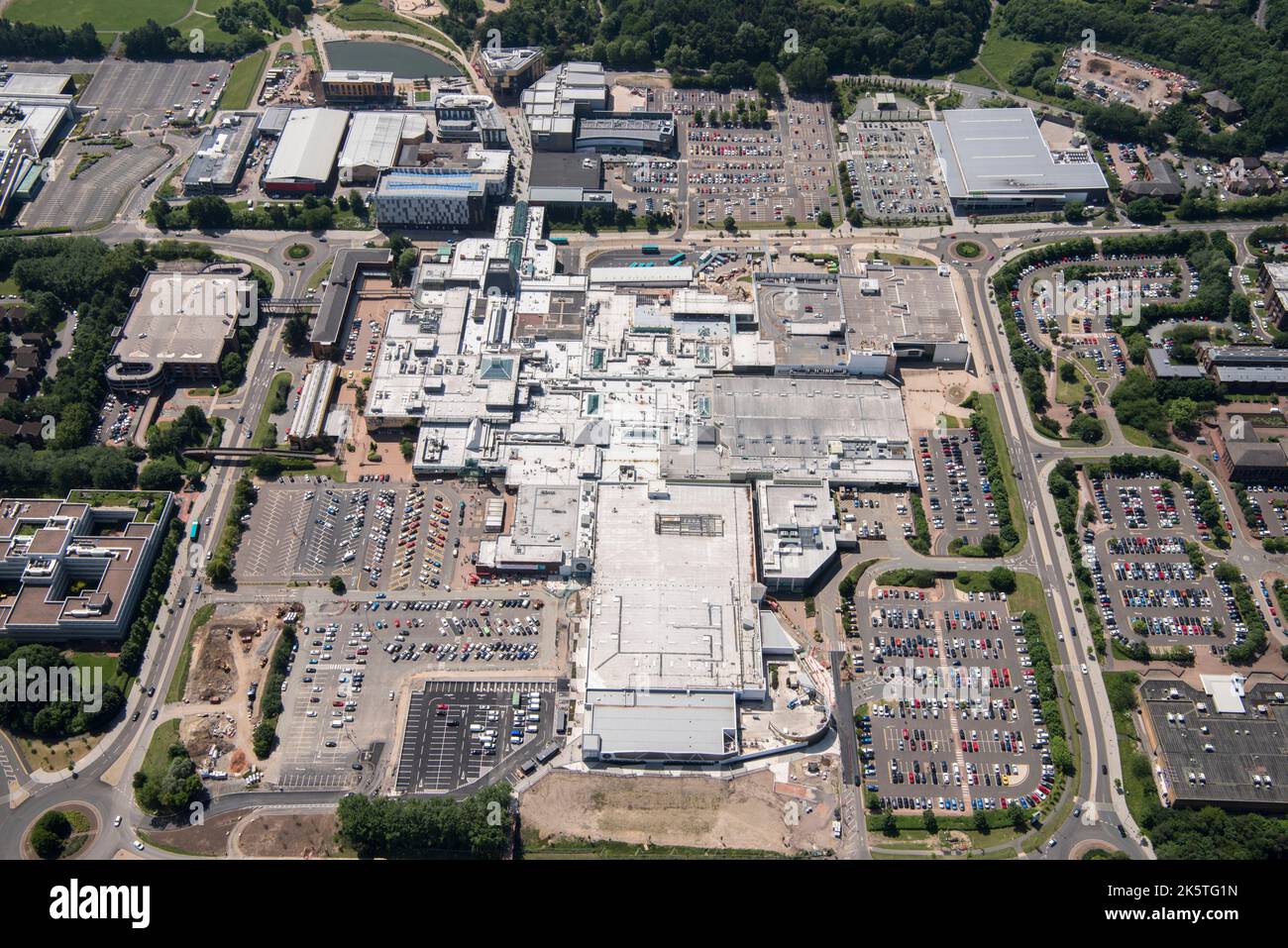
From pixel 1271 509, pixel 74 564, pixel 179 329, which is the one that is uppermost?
pixel 179 329

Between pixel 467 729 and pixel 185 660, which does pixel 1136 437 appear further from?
pixel 185 660

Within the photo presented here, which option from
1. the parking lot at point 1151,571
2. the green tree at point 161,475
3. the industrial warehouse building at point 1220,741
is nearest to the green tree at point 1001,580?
Answer: the parking lot at point 1151,571

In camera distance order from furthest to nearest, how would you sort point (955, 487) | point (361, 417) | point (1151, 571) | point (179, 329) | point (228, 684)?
1. point (179, 329)
2. point (361, 417)
3. point (955, 487)
4. point (1151, 571)
5. point (228, 684)

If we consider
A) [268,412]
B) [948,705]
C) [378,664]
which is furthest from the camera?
[268,412]

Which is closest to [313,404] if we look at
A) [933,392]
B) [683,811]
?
[683,811]

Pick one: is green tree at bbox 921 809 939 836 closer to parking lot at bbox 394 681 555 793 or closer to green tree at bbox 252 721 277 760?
parking lot at bbox 394 681 555 793
